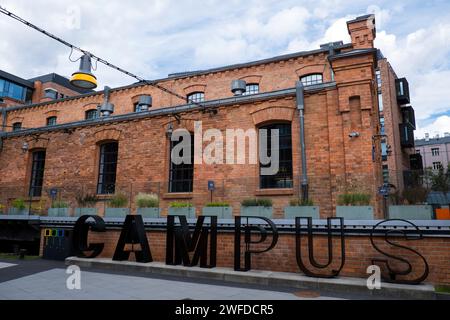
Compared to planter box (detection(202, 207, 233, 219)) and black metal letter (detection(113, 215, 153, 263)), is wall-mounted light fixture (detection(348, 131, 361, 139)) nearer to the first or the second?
planter box (detection(202, 207, 233, 219))

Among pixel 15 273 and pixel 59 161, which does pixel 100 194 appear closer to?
pixel 59 161

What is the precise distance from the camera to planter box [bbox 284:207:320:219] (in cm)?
779

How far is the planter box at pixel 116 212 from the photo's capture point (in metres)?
10.1

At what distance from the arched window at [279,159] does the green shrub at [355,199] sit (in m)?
2.61

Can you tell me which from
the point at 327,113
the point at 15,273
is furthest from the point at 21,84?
the point at 327,113

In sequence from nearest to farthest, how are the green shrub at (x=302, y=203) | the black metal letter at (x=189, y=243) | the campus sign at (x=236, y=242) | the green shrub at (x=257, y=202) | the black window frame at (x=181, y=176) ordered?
the campus sign at (x=236, y=242) → the black metal letter at (x=189, y=243) → the green shrub at (x=302, y=203) → the green shrub at (x=257, y=202) → the black window frame at (x=181, y=176)

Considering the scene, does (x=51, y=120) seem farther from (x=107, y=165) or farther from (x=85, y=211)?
(x=85, y=211)

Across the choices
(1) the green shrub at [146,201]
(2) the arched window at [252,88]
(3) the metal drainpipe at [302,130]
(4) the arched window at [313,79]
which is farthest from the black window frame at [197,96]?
(1) the green shrub at [146,201]

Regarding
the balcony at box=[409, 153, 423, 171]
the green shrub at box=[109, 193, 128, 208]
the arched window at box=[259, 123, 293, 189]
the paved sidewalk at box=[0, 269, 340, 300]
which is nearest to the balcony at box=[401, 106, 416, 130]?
the balcony at box=[409, 153, 423, 171]

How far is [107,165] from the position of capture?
1402 cm

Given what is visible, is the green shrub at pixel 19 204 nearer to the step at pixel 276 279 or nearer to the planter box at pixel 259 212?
the step at pixel 276 279

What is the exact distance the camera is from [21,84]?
3675 cm

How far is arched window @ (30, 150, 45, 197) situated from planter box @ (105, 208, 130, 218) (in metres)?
7.18
